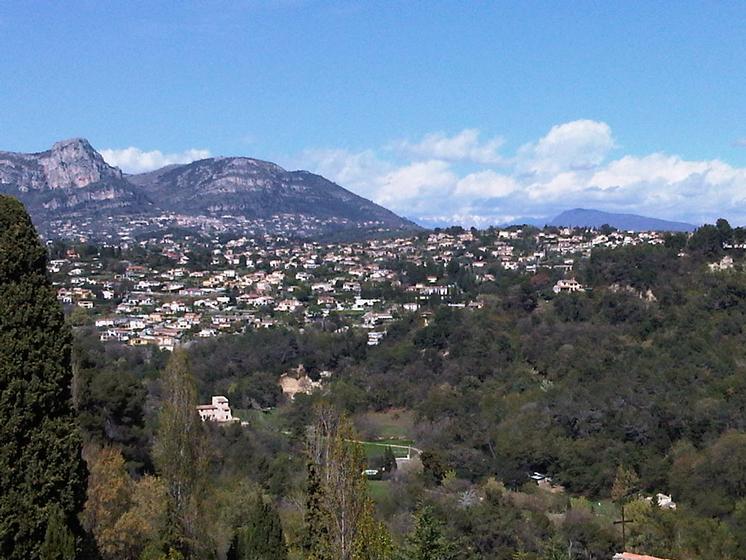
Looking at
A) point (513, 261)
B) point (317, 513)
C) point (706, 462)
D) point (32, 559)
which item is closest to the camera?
point (32, 559)

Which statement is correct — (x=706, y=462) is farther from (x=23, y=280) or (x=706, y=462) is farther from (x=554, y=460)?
(x=23, y=280)

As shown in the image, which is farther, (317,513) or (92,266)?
(92,266)

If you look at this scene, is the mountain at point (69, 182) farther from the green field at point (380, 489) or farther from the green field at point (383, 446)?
the green field at point (380, 489)

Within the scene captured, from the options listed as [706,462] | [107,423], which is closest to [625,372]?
[706,462]

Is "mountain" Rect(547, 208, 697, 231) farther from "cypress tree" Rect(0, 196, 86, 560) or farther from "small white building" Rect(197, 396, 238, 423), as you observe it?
"cypress tree" Rect(0, 196, 86, 560)

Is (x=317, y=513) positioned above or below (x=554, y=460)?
above

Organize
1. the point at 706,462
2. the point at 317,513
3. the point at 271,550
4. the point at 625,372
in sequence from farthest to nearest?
the point at 625,372, the point at 706,462, the point at 271,550, the point at 317,513

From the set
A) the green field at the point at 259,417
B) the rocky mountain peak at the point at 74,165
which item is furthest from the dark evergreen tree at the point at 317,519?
the rocky mountain peak at the point at 74,165
